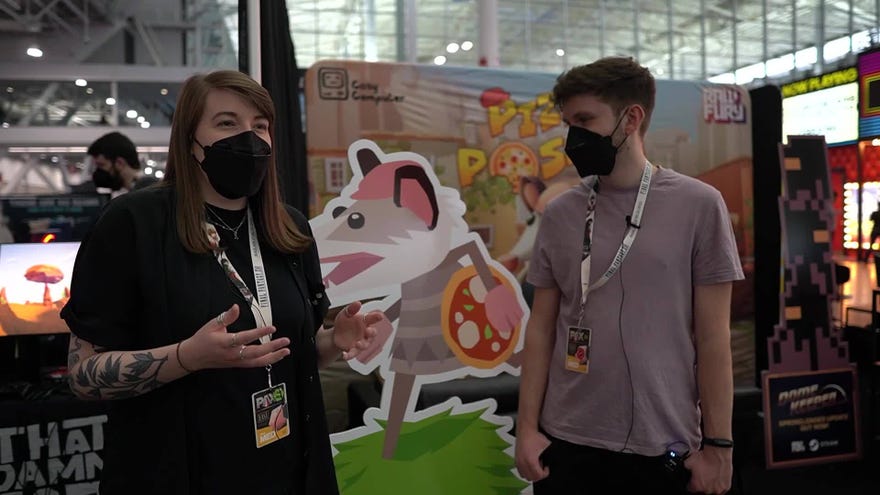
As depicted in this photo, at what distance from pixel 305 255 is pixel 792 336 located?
291 centimetres

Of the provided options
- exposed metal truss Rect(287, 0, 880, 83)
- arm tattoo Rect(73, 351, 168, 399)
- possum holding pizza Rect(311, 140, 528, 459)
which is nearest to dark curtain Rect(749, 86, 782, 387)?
possum holding pizza Rect(311, 140, 528, 459)

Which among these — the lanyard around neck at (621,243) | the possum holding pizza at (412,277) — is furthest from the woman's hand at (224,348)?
the possum holding pizza at (412,277)

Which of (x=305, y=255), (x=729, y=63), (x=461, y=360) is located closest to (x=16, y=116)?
(x=461, y=360)

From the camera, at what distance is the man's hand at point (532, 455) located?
1616 millimetres

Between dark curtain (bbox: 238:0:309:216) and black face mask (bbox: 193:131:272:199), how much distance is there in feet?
4.22

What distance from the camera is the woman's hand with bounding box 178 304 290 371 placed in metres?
1.01

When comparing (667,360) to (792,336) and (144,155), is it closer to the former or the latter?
(792,336)

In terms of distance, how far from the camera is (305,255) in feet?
4.46

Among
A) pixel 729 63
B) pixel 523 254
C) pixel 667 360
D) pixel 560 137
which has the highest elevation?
pixel 729 63

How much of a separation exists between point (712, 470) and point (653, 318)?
36cm

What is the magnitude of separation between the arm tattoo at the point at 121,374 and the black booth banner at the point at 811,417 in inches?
123

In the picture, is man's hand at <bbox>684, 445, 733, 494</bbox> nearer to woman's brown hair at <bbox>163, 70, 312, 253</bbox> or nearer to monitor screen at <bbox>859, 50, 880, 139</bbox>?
woman's brown hair at <bbox>163, 70, 312, 253</bbox>

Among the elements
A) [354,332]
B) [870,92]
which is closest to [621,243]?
[354,332]

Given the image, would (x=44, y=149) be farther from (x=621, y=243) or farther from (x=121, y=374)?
(x=621, y=243)
